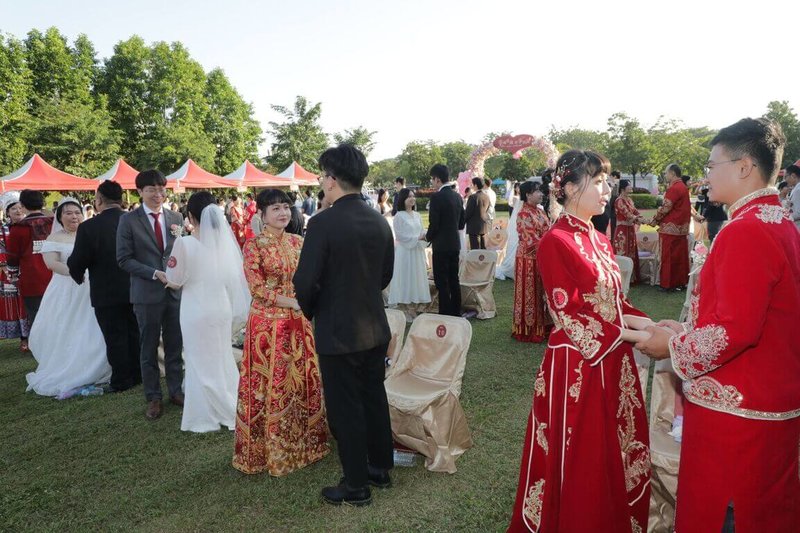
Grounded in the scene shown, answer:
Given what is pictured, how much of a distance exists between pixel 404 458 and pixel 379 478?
0.33m

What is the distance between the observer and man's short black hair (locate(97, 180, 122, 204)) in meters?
4.70

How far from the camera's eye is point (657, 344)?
186 centimetres

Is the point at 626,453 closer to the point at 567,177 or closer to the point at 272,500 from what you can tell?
the point at 567,177

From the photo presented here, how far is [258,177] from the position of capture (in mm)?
19688

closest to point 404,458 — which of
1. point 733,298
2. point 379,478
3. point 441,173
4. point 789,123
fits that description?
point 379,478

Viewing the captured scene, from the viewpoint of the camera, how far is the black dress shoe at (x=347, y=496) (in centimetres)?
285

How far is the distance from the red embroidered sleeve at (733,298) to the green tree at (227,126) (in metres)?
43.1

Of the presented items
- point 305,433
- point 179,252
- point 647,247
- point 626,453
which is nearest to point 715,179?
point 626,453

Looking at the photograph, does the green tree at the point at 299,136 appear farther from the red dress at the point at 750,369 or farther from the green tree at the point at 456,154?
the red dress at the point at 750,369

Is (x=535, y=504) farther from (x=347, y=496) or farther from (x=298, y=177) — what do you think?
(x=298, y=177)

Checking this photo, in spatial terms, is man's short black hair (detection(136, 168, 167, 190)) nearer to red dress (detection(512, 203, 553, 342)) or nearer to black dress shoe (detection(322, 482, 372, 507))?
black dress shoe (detection(322, 482, 372, 507))

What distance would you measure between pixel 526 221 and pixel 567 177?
3.81 meters

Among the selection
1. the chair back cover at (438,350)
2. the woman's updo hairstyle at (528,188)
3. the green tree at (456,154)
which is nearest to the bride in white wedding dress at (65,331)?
the chair back cover at (438,350)

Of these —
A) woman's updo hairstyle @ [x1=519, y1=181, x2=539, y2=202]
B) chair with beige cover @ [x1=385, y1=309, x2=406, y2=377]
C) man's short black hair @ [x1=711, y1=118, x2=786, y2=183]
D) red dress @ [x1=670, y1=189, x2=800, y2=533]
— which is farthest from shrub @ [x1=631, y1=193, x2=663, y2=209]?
red dress @ [x1=670, y1=189, x2=800, y2=533]
